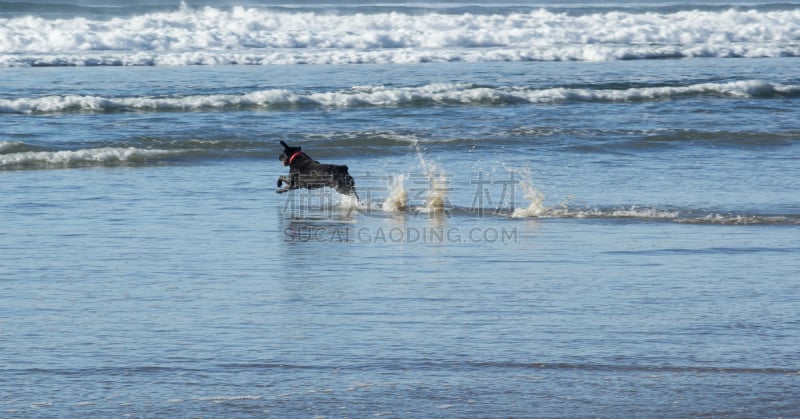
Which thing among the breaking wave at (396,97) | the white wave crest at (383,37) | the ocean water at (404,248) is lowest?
the ocean water at (404,248)

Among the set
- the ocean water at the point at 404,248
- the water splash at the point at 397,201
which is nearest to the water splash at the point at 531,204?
the ocean water at the point at 404,248

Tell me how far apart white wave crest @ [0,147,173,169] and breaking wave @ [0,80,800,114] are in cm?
427

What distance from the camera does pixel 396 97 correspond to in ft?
63.4

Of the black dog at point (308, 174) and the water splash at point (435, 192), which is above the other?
the black dog at point (308, 174)

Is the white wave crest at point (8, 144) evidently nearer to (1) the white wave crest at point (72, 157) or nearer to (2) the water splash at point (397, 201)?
(1) the white wave crest at point (72, 157)

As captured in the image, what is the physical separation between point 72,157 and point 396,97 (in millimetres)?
6894

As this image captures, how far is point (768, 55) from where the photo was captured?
28469 mm

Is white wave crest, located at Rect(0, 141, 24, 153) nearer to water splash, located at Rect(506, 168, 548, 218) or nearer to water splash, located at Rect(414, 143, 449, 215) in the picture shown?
water splash, located at Rect(414, 143, 449, 215)

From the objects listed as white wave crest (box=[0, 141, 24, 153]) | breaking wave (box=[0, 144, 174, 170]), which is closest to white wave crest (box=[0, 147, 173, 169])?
breaking wave (box=[0, 144, 174, 170])

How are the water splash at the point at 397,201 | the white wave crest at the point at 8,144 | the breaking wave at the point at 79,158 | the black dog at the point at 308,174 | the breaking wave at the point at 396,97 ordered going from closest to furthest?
the black dog at the point at 308,174
the water splash at the point at 397,201
the breaking wave at the point at 79,158
the white wave crest at the point at 8,144
the breaking wave at the point at 396,97

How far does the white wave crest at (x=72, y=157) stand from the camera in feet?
43.7

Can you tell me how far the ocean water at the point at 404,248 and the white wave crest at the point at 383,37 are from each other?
4.95 metres

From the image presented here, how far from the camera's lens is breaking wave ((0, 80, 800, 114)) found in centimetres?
1822

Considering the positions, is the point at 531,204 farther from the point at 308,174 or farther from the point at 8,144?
the point at 8,144
